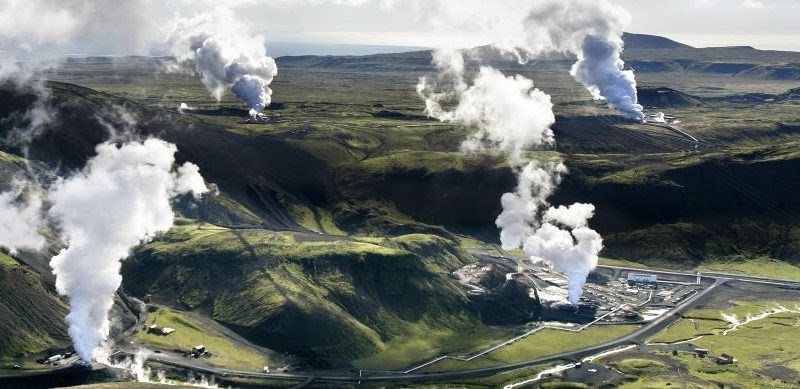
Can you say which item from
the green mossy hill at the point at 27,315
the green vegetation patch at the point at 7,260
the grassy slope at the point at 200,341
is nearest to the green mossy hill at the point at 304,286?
the grassy slope at the point at 200,341

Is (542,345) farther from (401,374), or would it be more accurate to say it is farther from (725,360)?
(725,360)

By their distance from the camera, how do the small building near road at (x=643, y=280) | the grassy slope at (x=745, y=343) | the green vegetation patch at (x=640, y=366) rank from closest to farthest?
the green vegetation patch at (x=640, y=366) < the grassy slope at (x=745, y=343) < the small building near road at (x=643, y=280)

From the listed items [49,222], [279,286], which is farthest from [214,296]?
[49,222]

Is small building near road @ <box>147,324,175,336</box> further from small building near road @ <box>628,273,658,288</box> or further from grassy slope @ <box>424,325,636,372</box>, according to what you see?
small building near road @ <box>628,273,658,288</box>

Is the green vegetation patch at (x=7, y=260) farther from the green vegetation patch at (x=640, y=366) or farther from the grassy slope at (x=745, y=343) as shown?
the grassy slope at (x=745, y=343)

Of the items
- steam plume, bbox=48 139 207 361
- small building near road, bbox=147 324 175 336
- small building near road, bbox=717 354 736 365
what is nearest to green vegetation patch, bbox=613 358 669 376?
small building near road, bbox=717 354 736 365

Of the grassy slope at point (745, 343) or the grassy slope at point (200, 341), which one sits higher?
the grassy slope at point (200, 341)

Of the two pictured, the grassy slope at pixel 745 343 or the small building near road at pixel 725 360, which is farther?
the small building near road at pixel 725 360

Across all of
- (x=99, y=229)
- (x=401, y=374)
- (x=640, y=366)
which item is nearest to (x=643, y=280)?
(x=640, y=366)
